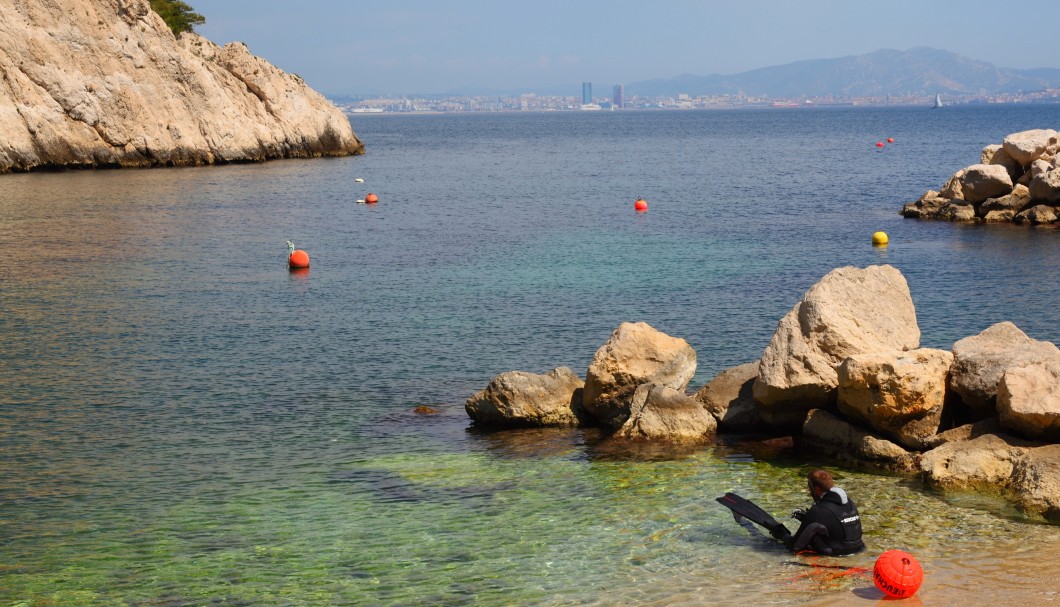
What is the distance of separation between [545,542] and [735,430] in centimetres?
658

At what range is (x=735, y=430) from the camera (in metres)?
20.9

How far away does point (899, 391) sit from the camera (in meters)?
17.8

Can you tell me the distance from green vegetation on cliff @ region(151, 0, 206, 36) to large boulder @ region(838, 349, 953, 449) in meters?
100.0

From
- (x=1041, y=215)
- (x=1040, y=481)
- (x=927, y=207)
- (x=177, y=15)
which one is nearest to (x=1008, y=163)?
(x=927, y=207)

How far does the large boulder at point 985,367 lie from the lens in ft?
59.0

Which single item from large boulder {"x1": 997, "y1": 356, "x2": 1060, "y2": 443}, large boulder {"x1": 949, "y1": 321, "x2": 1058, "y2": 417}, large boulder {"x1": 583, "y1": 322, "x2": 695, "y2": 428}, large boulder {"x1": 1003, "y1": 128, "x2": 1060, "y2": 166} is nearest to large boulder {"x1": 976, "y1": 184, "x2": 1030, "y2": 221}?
large boulder {"x1": 1003, "y1": 128, "x2": 1060, "y2": 166}

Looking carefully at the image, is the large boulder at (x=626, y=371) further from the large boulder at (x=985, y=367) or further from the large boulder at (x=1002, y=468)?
the large boulder at (x=1002, y=468)

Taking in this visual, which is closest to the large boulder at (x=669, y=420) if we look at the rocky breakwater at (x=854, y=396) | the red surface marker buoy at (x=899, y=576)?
the rocky breakwater at (x=854, y=396)

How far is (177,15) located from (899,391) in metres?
105

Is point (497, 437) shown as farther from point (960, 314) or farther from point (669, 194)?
point (669, 194)

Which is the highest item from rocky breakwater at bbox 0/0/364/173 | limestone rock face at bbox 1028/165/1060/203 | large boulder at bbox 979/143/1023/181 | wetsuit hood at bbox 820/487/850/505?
rocky breakwater at bbox 0/0/364/173

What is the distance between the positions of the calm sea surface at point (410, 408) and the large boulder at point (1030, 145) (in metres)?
5.03

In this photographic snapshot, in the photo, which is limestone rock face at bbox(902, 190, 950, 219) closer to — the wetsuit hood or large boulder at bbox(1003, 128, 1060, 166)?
large boulder at bbox(1003, 128, 1060, 166)

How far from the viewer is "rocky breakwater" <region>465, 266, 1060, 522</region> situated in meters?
17.0
